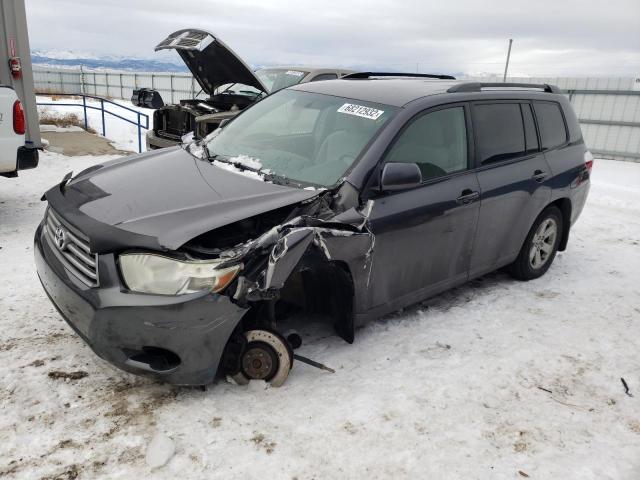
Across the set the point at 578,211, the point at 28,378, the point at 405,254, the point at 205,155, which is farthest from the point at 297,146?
the point at 578,211

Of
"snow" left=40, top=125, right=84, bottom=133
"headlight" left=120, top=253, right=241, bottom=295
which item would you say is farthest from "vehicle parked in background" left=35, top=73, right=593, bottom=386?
"snow" left=40, top=125, right=84, bottom=133

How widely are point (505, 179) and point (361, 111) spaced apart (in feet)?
4.53

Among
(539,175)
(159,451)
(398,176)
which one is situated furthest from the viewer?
(539,175)

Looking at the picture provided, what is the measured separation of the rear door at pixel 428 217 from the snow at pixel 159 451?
58.2 inches

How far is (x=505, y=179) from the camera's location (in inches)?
161

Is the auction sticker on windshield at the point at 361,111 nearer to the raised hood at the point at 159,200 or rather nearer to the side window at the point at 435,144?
the side window at the point at 435,144

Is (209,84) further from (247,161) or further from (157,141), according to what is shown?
(247,161)

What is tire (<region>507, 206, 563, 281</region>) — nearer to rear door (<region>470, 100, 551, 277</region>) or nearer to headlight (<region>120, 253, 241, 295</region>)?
rear door (<region>470, 100, 551, 277</region>)

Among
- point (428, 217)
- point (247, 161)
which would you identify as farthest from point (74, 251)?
point (428, 217)

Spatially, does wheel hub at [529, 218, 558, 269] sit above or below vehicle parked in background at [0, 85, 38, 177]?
below

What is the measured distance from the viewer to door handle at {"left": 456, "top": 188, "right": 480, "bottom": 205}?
3.68m

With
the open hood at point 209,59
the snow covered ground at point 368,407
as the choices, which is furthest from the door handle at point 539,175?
the open hood at point 209,59

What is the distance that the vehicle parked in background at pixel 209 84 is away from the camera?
726cm

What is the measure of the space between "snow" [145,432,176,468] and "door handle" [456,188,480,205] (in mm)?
2455
